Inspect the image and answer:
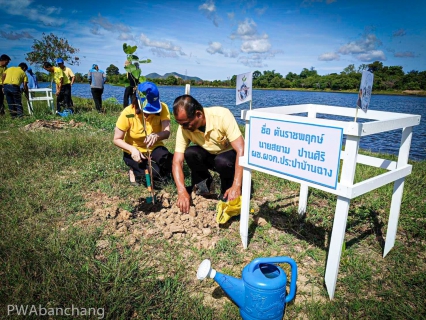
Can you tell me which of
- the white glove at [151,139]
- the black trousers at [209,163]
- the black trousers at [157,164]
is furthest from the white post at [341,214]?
the black trousers at [157,164]

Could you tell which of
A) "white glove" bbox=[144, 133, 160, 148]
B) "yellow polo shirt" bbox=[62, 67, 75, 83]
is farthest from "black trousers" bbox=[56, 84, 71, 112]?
"white glove" bbox=[144, 133, 160, 148]

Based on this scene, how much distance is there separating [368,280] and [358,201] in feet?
5.00

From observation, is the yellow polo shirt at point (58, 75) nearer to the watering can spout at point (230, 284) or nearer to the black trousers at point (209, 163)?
the black trousers at point (209, 163)

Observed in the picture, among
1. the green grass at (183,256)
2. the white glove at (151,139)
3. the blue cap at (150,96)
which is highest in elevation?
the blue cap at (150,96)

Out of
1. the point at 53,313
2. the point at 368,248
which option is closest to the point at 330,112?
A: the point at 368,248

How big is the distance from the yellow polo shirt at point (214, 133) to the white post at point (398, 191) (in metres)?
1.41

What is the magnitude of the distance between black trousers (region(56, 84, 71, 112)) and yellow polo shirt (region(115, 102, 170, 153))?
6828mm

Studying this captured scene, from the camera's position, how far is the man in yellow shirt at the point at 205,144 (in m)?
2.61

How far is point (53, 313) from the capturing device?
149cm

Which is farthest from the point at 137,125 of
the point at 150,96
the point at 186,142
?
the point at 186,142

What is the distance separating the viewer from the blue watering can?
5.00ft

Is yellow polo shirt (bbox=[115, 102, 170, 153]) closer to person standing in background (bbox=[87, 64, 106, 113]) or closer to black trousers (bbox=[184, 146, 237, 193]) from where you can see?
black trousers (bbox=[184, 146, 237, 193])

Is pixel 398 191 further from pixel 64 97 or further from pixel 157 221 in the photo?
pixel 64 97

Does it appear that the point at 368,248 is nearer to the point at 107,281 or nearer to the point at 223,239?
the point at 223,239
